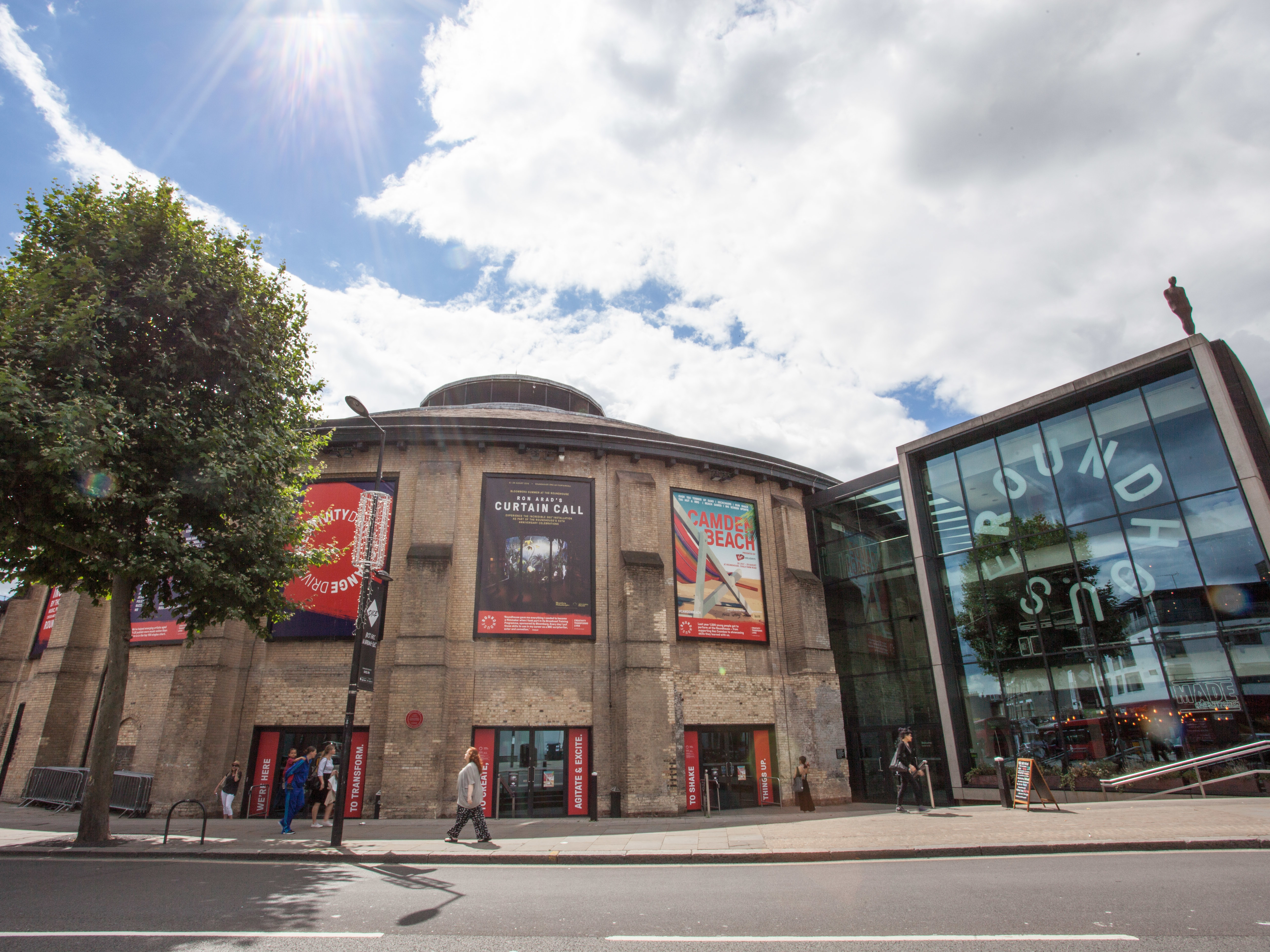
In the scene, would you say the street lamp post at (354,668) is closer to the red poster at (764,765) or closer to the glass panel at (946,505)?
the red poster at (764,765)

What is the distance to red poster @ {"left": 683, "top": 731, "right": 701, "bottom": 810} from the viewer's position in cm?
1792

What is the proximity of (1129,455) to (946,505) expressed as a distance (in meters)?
4.87

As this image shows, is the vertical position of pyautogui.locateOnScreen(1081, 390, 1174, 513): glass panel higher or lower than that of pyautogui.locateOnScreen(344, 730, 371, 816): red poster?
higher

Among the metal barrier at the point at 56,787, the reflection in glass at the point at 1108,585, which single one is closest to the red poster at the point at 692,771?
the reflection in glass at the point at 1108,585

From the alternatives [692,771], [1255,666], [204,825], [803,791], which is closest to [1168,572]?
[1255,666]

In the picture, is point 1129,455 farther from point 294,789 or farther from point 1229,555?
point 294,789

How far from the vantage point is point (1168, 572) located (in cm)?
1577

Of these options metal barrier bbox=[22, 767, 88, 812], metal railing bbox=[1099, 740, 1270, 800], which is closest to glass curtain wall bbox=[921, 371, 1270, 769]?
metal railing bbox=[1099, 740, 1270, 800]

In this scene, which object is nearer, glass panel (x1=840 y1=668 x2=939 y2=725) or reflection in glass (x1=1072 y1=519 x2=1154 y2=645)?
reflection in glass (x1=1072 y1=519 x2=1154 y2=645)

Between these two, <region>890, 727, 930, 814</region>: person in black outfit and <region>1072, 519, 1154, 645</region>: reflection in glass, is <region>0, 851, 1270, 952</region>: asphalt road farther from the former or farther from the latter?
<region>1072, 519, 1154, 645</region>: reflection in glass

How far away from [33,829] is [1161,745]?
24.6m

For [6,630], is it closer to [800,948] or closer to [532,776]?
[532,776]

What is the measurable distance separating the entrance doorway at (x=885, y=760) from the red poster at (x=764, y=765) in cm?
312

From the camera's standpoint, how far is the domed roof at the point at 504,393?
29297mm
